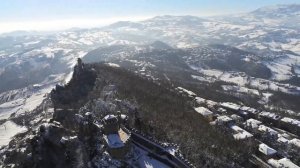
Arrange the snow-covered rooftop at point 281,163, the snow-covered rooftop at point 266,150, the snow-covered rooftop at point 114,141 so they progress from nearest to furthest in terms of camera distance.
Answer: the snow-covered rooftop at point 114,141 → the snow-covered rooftop at point 281,163 → the snow-covered rooftop at point 266,150

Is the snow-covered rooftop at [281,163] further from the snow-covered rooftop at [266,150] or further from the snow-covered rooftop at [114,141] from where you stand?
the snow-covered rooftop at [114,141]

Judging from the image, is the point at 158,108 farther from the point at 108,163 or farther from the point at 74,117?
the point at 108,163

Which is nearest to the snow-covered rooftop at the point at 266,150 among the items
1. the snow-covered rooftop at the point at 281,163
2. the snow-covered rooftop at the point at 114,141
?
the snow-covered rooftop at the point at 281,163

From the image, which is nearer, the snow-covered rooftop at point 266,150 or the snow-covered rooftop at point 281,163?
the snow-covered rooftop at point 281,163

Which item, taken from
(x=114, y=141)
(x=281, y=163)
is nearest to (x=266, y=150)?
(x=281, y=163)

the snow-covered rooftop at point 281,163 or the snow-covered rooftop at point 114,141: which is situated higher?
the snow-covered rooftop at point 114,141

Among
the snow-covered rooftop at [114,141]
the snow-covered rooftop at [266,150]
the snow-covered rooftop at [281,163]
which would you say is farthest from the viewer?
the snow-covered rooftop at [266,150]

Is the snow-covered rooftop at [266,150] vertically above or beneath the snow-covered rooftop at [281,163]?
above

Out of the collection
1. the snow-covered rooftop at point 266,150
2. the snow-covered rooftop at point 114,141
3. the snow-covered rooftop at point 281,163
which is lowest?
the snow-covered rooftop at point 281,163

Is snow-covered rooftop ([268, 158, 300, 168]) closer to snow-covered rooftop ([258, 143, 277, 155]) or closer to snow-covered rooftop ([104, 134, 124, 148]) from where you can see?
snow-covered rooftop ([258, 143, 277, 155])

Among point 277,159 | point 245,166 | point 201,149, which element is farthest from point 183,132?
point 277,159

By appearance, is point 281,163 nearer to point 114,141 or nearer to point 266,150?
point 266,150

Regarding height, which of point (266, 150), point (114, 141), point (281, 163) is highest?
point (114, 141)
